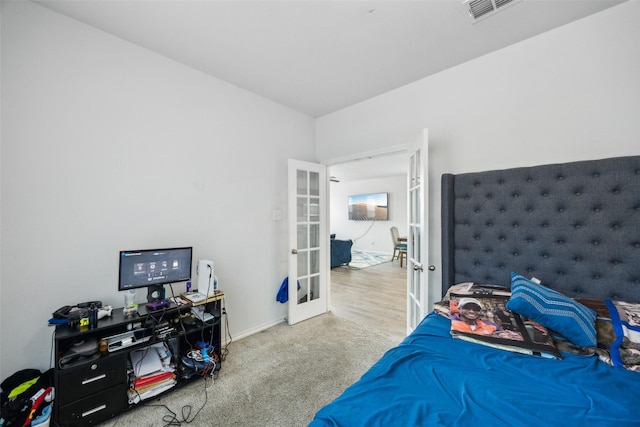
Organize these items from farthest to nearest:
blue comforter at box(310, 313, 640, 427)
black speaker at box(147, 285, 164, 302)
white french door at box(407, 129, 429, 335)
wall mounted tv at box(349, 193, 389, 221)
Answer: wall mounted tv at box(349, 193, 389, 221) → white french door at box(407, 129, 429, 335) → black speaker at box(147, 285, 164, 302) → blue comforter at box(310, 313, 640, 427)

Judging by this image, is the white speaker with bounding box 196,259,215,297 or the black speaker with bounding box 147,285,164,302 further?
the white speaker with bounding box 196,259,215,297

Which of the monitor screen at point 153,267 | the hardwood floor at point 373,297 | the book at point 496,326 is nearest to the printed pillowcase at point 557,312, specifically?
the book at point 496,326

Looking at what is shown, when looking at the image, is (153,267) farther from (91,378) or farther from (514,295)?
(514,295)

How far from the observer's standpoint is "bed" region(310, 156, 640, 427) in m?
0.89

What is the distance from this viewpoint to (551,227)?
1753mm

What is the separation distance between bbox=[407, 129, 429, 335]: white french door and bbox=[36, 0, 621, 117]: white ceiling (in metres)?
0.75

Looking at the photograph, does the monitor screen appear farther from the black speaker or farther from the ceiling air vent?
the ceiling air vent

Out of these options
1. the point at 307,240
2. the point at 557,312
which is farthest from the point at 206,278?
the point at 557,312

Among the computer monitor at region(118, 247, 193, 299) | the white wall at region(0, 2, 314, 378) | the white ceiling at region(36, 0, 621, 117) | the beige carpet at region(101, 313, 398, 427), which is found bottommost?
the beige carpet at region(101, 313, 398, 427)

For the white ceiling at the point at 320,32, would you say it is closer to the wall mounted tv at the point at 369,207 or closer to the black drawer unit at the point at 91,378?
the black drawer unit at the point at 91,378

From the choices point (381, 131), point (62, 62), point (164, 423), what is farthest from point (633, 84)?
point (62, 62)

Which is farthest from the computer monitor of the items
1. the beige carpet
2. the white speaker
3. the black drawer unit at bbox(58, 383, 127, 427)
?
the beige carpet

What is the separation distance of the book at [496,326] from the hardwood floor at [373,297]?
1355mm

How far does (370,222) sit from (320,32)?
24.4ft
